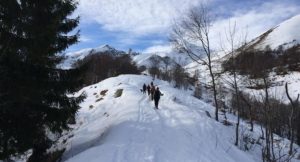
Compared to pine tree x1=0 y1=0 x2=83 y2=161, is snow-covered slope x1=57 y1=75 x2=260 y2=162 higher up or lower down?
lower down

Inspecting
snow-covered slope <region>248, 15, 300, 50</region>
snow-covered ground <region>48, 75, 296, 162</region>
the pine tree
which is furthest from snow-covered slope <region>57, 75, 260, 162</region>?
snow-covered slope <region>248, 15, 300, 50</region>

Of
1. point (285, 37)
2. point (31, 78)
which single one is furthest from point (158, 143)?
point (285, 37)

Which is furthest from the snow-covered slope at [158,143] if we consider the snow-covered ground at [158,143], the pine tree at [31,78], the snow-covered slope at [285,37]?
the snow-covered slope at [285,37]

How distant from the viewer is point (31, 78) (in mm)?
13242

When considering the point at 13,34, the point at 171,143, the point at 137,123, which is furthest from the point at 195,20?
the point at 13,34

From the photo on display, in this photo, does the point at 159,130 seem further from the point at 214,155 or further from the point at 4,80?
the point at 4,80

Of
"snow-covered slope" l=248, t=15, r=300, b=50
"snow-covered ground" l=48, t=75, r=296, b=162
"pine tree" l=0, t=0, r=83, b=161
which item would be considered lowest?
"snow-covered ground" l=48, t=75, r=296, b=162

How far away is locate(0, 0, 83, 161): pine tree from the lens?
1249 centimetres

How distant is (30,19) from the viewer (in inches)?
536

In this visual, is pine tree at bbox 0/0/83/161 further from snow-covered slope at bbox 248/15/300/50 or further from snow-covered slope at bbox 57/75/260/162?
snow-covered slope at bbox 248/15/300/50

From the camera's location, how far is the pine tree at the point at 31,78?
12.5 metres

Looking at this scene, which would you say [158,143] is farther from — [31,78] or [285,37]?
[285,37]

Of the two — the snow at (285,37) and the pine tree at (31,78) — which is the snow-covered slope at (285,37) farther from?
the pine tree at (31,78)

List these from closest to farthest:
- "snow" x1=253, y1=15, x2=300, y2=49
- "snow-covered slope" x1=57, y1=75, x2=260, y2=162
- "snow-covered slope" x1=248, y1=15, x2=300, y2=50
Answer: "snow-covered slope" x1=57, y1=75, x2=260, y2=162
"snow-covered slope" x1=248, y1=15, x2=300, y2=50
"snow" x1=253, y1=15, x2=300, y2=49
